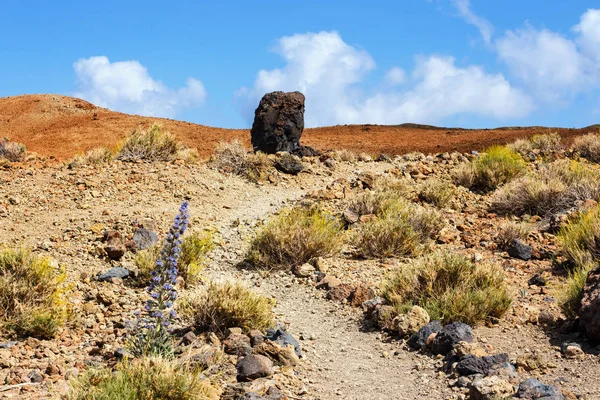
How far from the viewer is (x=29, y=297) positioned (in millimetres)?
5949

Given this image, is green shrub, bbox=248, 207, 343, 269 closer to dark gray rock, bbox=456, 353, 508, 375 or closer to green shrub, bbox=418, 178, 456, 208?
green shrub, bbox=418, 178, 456, 208

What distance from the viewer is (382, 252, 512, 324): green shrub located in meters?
6.11

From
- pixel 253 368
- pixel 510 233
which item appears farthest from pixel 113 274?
pixel 510 233

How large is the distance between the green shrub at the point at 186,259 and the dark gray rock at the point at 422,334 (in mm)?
2926

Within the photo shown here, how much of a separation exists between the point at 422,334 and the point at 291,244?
3.19 m

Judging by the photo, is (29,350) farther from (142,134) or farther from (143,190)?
(142,134)

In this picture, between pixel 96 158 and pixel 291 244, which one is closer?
pixel 291 244

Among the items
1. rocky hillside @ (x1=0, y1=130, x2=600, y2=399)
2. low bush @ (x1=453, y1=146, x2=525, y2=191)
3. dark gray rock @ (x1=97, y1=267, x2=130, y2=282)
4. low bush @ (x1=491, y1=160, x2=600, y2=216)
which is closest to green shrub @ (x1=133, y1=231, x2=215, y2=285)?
rocky hillside @ (x1=0, y1=130, x2=600, y2=399)

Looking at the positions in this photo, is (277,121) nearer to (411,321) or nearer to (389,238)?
(389,238)

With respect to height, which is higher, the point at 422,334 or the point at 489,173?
the point at 489,173

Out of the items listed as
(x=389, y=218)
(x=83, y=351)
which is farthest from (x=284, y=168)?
(x=83, y=351)

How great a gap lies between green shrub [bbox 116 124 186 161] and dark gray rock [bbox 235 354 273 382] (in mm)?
10111

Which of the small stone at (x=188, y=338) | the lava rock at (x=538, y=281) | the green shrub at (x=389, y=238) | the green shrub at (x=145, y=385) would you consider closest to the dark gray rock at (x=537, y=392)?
the green shrub at (x=145, y=385)

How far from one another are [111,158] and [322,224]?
7.45 metres
